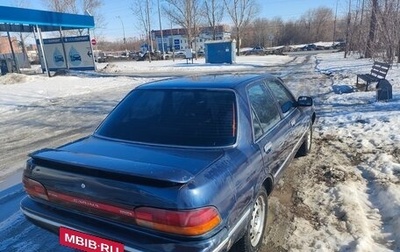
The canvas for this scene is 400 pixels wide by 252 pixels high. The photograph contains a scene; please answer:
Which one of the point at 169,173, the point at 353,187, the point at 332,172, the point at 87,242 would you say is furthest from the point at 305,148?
the point at 87,242

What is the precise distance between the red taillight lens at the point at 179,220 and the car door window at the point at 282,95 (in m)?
2.26

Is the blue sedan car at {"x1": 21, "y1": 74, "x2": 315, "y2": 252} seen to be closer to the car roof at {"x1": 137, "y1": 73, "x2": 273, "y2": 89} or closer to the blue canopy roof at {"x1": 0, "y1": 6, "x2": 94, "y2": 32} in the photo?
the car roof at {"x1": 137, "y1": 73, "x2": 273, "y2": 89}

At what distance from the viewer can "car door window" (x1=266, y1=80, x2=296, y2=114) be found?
4.02m

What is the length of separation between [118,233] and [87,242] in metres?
0.27

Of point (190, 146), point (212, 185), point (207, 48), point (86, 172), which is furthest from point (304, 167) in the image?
point (207, 48)

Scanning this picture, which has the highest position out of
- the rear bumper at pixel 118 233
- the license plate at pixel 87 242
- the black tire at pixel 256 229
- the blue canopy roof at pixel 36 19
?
the blue canopy roof at pixel 36 19

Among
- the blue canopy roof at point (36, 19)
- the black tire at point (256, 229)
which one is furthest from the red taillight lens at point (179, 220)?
the blue canopy roof at point (36, 19)

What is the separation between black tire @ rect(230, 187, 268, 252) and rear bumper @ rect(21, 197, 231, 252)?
0.45 meters

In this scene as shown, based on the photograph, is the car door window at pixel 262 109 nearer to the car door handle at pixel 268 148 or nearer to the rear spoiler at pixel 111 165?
the car door handle at pixel 268 148

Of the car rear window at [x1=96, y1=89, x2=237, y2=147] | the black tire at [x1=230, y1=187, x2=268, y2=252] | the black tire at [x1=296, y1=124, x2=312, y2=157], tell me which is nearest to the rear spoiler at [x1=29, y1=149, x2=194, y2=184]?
the car rear window at [x1=96, y1=89, x2=237, y2=147]

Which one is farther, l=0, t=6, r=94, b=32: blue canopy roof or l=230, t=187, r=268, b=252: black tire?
l=0, t=6, r=94, b=32: blue canopy roof

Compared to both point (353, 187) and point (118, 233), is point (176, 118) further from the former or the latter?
point (353, 187)

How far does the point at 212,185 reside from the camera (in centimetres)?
215

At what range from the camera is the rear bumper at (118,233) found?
6.64 ft
